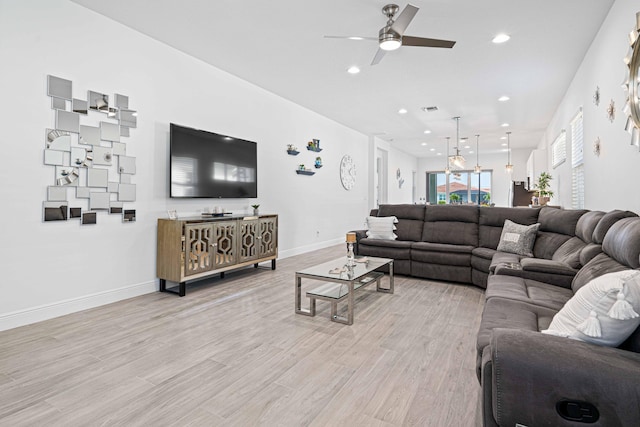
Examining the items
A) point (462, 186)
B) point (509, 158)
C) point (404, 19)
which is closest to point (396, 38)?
point (404, 19)

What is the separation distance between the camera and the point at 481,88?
529 centimetres

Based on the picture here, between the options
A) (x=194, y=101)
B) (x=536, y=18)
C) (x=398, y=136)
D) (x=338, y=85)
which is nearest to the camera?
(x=536, y=18)

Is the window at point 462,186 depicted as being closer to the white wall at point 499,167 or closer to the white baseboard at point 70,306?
the white wall at point 499,167

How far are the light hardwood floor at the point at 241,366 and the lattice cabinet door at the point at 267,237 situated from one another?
4.34ft

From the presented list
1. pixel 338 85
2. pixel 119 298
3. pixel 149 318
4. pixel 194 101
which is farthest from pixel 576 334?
pixel 338 85

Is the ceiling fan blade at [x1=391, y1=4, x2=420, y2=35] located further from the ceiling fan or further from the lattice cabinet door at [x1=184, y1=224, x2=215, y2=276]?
the lattice cabinet door at [x1=184, y1=224, x2=215, y2=276]

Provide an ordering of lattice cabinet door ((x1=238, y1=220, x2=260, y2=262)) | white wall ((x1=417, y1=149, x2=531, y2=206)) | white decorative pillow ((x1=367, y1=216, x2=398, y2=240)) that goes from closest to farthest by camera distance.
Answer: lattice cabinet door ((x1=238, y1=220, x2=260, y2=262))
white decorative pillow ((x1=367, y1=216, x2=398, y2=240))
white wall ((x1=417, y1=149, x2=531, y2=206))

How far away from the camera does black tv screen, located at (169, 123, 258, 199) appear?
12.8 ft

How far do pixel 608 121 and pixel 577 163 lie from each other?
5.43ft

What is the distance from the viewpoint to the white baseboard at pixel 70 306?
274 centimetres

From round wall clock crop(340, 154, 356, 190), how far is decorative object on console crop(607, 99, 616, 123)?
16.6 ft

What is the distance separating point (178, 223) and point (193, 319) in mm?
1098

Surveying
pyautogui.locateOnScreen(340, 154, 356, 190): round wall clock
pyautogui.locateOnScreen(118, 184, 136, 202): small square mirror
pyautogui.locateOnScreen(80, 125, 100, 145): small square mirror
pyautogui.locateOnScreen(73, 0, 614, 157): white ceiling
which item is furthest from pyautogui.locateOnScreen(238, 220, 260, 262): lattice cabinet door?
pyautogui.locateOnScreen(340, 154, 356, 190): round wall clock

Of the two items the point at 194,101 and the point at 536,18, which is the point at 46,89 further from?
the point at 536,18
